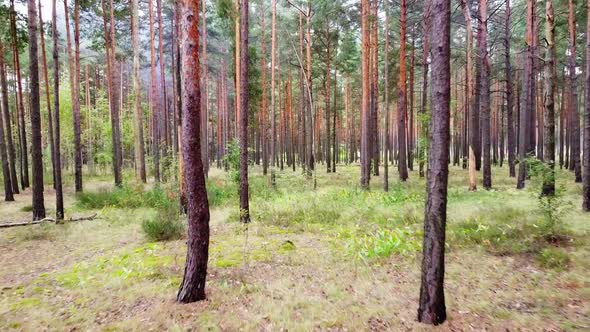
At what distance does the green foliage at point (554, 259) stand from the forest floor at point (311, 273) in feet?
0.06

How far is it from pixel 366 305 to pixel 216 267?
10.4 feet

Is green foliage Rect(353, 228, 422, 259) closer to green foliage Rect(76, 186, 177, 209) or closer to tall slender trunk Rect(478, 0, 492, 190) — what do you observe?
tall slender trunk Rect(478, 0, 492, 190)

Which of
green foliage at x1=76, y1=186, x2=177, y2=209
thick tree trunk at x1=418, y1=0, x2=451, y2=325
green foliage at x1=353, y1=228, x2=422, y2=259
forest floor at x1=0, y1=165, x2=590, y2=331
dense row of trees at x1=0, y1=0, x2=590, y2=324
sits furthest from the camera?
green foliage at x1=76, y1=186, x2=177, y2=209

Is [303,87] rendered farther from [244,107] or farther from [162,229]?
[162,229]

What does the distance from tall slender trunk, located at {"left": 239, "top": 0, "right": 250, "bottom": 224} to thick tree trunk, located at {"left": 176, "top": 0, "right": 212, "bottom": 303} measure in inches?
170

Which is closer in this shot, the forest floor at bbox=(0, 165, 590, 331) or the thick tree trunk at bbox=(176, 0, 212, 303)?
the forest floor at bbox=(0, 165, 590, 331)

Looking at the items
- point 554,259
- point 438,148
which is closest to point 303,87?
point 554,259

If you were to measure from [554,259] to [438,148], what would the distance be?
158 inches

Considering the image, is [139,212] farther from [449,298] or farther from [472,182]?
[472,182]

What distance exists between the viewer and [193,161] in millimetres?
4703

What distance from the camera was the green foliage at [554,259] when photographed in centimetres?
563

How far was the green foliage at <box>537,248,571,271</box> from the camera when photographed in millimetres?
5629

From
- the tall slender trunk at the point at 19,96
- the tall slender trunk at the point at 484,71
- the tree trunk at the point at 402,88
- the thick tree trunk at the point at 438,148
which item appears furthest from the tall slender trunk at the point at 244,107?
the tree trunk at the point at 402,88

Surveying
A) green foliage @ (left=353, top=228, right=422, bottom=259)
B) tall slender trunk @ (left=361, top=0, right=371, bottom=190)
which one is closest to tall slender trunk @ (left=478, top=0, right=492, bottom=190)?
tall slender trunk @ (left=361, top=0, right=371, bottom=190)
